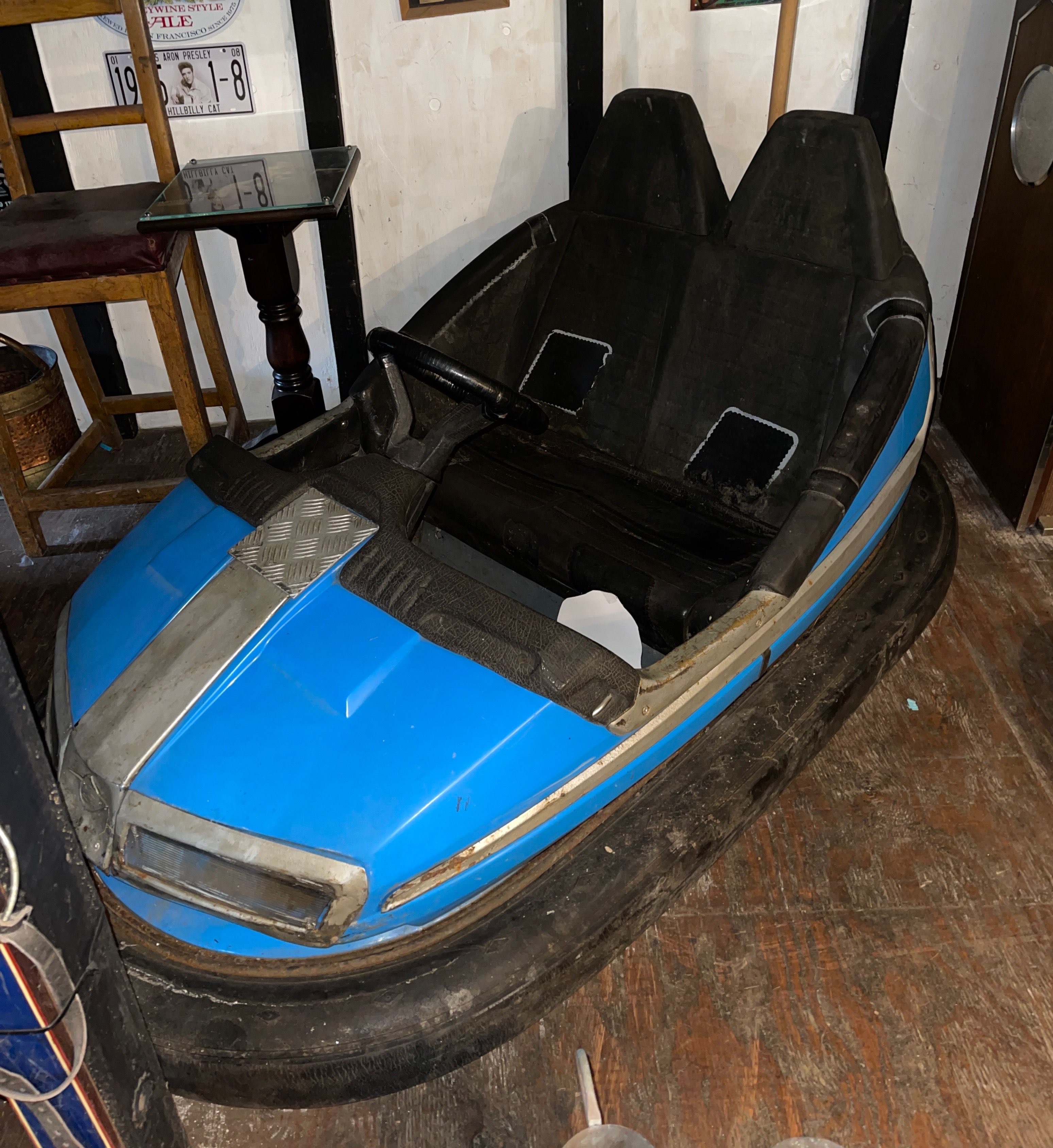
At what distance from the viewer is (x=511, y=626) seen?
1021 mm

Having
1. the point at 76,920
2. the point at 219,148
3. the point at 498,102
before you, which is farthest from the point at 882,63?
the point at 76,920

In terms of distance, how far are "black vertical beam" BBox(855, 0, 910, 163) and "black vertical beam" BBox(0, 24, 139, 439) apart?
1.71 m

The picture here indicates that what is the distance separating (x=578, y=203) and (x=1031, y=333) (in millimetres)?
963

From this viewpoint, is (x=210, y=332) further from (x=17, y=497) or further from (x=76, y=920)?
(x=76, y=920)

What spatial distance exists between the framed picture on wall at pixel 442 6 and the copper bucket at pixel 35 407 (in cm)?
112

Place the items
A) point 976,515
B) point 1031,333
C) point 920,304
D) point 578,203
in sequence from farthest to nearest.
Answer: point 976,515 → point 1031,333 → point 578,203 → point 920,304

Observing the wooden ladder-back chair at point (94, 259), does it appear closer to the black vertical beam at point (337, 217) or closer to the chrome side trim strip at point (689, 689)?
the black vertical beam at point (337, 217)

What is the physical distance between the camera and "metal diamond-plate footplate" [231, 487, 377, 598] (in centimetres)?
108

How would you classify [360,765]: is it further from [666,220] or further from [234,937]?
[666,220]

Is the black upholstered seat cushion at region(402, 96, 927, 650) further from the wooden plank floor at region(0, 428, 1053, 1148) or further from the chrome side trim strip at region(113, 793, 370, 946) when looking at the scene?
the chrome side trim strip at region(113, 793, 370, 946)

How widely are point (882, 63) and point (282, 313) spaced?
1.39 metres

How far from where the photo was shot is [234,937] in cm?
95

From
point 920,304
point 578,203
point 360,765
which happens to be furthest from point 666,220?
point 360,765

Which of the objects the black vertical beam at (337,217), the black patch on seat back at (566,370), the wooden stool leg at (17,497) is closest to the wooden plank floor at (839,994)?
the black patch on seat back at (566,370)
